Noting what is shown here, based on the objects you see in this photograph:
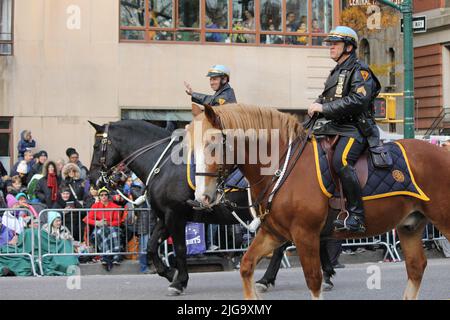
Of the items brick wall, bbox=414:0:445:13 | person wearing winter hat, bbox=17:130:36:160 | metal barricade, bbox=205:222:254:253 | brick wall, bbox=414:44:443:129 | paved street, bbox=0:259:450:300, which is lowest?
paved street, bbox=0:259:450:300

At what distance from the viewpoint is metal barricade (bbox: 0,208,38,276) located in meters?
15.5

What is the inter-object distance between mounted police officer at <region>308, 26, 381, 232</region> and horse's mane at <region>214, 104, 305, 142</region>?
244 mm

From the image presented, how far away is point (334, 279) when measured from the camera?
14367 millimetres

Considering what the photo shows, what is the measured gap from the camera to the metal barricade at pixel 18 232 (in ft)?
51.0

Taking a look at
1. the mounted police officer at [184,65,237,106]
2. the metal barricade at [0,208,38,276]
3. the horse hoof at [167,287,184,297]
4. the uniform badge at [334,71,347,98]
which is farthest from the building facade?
the uniform badge at [334,71,347,98]

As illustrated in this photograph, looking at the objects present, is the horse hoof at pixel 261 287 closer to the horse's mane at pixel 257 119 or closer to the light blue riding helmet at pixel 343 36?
the horse's mane at pixel 257 119

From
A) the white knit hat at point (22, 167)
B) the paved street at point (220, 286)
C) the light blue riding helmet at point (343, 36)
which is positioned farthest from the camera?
the white knit hat at point (22, 167)

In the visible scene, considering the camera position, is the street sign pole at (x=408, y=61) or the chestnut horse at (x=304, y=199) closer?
the chestnut horse at (x=304, y=199)

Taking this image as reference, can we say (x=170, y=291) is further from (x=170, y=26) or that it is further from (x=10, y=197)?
(x=170, y=26)

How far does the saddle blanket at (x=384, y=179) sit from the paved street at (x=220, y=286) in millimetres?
2057

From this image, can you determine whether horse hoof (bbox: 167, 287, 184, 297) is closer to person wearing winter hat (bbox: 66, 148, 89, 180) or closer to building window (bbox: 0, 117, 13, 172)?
person wearing winter hat (bbox: 66, 148, 89, 180)

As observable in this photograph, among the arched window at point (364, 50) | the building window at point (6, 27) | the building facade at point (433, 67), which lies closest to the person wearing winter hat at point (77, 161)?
the building window at point (6, 27)

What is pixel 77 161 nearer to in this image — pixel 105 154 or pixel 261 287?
pixel 105 154

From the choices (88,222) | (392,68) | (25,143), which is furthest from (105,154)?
(392,68)
